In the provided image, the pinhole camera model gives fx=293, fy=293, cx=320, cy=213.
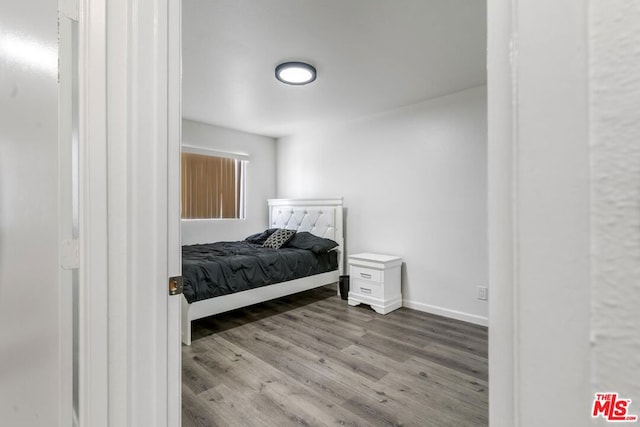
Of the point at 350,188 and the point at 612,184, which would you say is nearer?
the point at 612,184

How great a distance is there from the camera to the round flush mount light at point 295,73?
8.47 feet

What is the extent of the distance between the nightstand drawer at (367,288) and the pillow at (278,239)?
3.61 ft

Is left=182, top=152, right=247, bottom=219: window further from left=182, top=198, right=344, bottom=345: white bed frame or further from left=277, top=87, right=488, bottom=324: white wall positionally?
left=277, top=87, right=488, bottom=324: white wall

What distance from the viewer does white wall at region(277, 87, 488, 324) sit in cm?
312

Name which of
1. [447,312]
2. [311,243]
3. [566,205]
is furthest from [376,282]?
[566,205]

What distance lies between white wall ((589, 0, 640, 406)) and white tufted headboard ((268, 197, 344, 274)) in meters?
3.95

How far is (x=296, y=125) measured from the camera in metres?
4.52


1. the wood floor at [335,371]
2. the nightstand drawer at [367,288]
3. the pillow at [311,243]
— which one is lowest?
the wood floor at [335,371]

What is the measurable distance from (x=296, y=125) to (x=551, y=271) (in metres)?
4.51

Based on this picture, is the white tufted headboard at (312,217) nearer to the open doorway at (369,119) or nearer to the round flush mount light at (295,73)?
the open doorway at (369,119)

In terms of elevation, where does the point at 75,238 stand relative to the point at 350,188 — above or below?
below

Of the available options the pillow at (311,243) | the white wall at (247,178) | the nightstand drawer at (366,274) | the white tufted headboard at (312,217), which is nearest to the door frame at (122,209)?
the nightstand drawer at (366,274)

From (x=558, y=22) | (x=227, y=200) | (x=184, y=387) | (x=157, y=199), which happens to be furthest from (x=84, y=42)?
(x=227, y=200)

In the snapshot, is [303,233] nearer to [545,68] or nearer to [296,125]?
[296,125]
